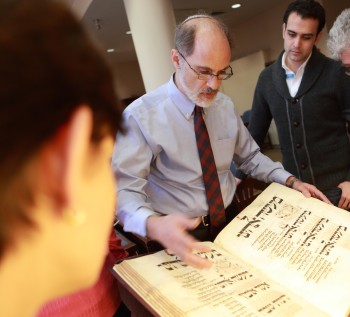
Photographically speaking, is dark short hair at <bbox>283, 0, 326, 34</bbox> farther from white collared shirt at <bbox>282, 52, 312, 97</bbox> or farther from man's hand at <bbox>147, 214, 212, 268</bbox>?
man's hand at <bbox>147, 214, 212, 268</bbox>

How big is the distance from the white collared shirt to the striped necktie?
707 millimetres

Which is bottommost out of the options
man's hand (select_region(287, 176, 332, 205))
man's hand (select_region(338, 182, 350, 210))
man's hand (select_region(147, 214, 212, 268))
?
man's hand (select_region(338, 182, 350, 210))

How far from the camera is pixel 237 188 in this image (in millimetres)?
1479

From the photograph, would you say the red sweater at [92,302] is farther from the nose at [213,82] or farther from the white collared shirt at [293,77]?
the white collared shirt at [293,77]

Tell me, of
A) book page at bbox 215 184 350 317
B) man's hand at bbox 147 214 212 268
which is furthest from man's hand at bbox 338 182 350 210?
man's hand at bbox 147 214 212 268

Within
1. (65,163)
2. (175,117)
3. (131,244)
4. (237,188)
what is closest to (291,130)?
(237,188)

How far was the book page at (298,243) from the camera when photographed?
82 cm

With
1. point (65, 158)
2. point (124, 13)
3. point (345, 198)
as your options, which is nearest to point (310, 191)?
point (345, 198)

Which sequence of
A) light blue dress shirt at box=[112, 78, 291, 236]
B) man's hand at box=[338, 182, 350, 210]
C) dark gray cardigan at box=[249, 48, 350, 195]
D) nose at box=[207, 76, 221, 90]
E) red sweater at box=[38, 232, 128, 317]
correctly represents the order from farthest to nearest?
1. dark gray cardigan at box=[249, 48, 350, 195]
2. man's hand at box=[338, 182, 350, 210]
3. nose at box=[207, 76, 221, 90]
4. light blue dress shirt at box=[112, 78, 291, 236]
5. red sweater at box=[38, 232, 128, 317]

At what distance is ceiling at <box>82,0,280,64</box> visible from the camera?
516 cm

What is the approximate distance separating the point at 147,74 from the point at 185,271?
9.07 ft

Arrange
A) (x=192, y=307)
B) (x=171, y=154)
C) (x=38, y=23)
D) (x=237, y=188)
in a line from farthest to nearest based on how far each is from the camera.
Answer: (x=237, y=188) → (x=171, y=154) → (x=192, y=307) → (x=38, y=23)

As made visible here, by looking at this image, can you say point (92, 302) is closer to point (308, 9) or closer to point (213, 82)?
point (213, 82)

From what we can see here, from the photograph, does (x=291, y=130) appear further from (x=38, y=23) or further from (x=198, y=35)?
(x=38, y=23)
